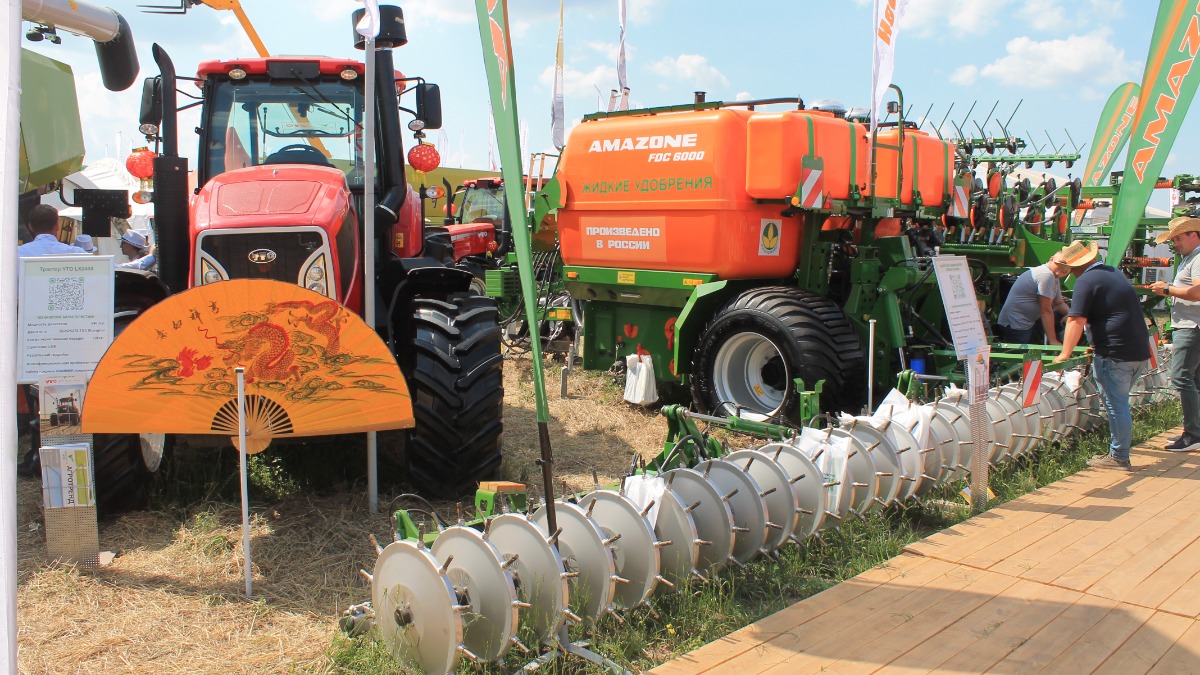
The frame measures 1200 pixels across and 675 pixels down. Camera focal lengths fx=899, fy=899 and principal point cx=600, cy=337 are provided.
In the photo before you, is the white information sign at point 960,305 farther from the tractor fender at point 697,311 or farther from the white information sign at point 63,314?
the white information sign at point 63,314

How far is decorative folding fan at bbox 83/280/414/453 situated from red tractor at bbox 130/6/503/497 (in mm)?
887

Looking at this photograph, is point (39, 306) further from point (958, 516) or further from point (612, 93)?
point (612, 93)

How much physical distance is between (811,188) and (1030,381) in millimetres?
2092

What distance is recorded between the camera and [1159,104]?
6.52 metres

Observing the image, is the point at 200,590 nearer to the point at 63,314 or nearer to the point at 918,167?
the point at 63,314

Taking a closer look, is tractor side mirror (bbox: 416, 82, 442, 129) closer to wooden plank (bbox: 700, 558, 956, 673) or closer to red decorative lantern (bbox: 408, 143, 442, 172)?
red decorative lantern (bbox: 408, 143, 442, 172)

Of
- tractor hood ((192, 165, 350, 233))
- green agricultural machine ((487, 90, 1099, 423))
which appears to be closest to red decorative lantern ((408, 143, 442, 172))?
tractor hood ((192, 165, 350, 233))

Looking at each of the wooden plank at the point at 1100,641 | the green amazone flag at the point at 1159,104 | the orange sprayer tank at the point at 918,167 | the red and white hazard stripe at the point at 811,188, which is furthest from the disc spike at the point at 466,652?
the green amazone flag at the point at 1159,104

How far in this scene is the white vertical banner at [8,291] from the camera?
1362 mm

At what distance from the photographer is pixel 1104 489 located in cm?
500

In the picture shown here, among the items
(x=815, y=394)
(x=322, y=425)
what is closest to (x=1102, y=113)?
(x=815, y=394)

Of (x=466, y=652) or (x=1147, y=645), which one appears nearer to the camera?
(x=466, y=652)

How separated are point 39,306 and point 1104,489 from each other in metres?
5.39

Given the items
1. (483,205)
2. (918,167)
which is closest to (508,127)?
(918,167)
